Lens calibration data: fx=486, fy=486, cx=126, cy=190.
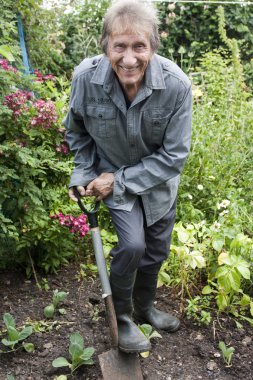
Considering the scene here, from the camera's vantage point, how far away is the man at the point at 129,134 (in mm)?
2143

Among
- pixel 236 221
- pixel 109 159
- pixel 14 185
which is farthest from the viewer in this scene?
pixel 236 221

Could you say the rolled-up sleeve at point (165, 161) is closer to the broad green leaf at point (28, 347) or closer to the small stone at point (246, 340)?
the broad green leaf at point (28, 347)

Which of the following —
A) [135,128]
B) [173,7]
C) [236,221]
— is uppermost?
[173,7]

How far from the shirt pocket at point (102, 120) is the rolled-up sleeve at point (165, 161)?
210mm

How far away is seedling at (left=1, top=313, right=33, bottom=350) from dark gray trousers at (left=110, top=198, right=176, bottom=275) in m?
0.66

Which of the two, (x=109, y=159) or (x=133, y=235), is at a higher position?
(x=109, y=159)

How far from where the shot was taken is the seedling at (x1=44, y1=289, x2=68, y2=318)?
2.89 m

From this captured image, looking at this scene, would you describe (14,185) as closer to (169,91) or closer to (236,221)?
(169,91)

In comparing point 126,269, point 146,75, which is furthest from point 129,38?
point 126,269

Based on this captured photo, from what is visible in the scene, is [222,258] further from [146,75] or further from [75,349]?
[146,75]

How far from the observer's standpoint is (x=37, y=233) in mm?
3043

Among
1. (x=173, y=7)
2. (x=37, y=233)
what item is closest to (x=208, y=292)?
(x=37, y=233)

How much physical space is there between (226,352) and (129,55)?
5.42ft

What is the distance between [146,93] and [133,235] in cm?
67
